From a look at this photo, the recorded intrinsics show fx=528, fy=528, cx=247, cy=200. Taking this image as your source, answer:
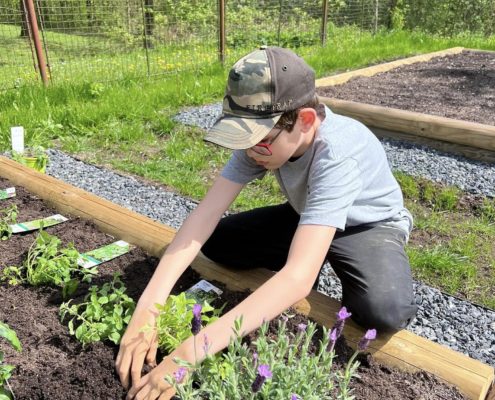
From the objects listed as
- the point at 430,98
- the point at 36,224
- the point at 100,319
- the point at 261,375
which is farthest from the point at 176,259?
the point at 430,98

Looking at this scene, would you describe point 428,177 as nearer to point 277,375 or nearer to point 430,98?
point 430,98

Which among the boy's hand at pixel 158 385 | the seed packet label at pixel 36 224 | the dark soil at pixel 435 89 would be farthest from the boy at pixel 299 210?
the dark soil at pixel 435 89

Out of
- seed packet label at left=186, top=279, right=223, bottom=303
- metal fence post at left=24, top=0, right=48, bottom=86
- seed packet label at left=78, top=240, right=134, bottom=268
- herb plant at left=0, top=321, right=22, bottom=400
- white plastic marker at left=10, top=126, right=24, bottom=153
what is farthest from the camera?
metal fence post at left=24, top=0, right=48, bottom=86

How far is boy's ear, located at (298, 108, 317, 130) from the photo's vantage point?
5.57 feet

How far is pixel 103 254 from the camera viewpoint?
2.37 m

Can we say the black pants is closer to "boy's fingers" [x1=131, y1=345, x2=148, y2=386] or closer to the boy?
the boy

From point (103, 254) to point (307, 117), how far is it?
3.86 ft

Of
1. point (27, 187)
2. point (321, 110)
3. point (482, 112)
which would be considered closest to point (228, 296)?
point (321, 110)

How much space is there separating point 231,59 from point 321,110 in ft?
19.6

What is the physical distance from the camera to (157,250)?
94.1 inches

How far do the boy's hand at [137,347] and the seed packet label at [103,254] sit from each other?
0.60 metres

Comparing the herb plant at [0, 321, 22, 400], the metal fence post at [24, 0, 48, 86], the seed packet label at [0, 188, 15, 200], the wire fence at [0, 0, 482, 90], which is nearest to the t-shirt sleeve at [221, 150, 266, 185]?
the herb plant at [0, 321, 22, 400]

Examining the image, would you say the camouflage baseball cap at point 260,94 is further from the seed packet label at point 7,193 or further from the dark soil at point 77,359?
the seed packet label at point 7,193

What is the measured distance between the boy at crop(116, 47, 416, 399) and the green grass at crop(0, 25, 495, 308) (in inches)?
39.2
